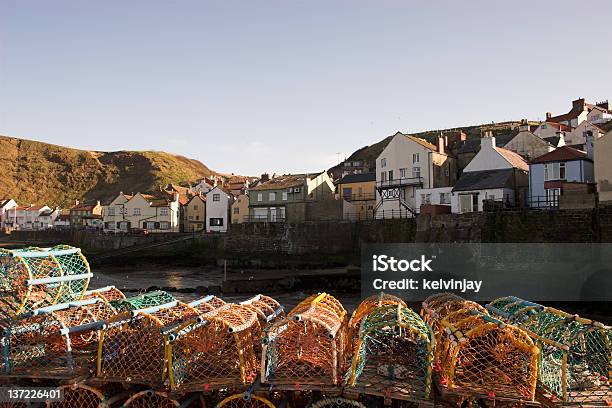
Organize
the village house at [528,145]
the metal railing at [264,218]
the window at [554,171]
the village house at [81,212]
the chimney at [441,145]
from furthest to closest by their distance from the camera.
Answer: the village house at [81,212]
the metal railing at [264,218]
the chimney at [441,145]
the village house at [528,145]
the window at [554,171]

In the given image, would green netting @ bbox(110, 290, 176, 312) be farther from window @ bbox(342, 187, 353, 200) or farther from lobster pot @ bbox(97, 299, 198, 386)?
window @ bbox(342, 187, 353, 200)

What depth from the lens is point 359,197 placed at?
49.4 m

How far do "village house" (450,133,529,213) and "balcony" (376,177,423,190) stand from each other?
14.9 feet

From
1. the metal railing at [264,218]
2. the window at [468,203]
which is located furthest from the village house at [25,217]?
the window at [468,203]

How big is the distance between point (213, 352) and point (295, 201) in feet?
138

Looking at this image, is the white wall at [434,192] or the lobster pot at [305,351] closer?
the lobster pot at [305,351]

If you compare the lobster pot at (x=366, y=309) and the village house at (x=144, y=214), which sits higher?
the village house at (x=144, y=214)

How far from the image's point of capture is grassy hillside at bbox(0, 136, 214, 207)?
12850 cm

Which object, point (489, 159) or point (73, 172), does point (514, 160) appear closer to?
point (489, 159)

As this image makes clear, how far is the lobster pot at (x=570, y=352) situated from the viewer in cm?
620

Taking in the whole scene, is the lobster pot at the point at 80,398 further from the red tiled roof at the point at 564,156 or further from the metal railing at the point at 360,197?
the metal railing at the point at 360,197

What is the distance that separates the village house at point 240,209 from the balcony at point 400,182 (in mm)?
17527

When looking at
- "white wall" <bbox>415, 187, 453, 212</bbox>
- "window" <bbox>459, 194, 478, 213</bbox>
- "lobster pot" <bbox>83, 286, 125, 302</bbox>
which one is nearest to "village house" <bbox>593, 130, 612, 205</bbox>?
"window" <bbox>459, 194, 478, 213</bbox>

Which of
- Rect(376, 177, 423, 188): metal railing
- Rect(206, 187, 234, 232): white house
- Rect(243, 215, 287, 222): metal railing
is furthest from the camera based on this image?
Rect(206, 187, 234, 232): white house
